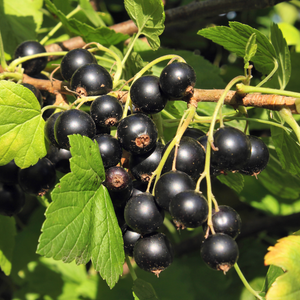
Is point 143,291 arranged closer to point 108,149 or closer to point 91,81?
point 108,149

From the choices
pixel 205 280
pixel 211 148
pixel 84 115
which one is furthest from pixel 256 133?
pixel 84 115

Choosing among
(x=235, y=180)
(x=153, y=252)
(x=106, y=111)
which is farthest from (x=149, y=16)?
(x=153, y=252)

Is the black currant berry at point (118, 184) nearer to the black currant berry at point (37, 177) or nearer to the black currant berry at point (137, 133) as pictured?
the black currant berry at point (137, 133)

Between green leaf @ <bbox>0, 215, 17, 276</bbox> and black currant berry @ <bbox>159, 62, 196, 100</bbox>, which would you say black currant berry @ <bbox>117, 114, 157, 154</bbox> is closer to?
black currant berry @ <bbox>159, 62, 196, 100</bbox>

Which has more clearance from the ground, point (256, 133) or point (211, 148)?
point (211, 148)

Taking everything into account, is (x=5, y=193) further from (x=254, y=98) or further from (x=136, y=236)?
(x=254, y=98)

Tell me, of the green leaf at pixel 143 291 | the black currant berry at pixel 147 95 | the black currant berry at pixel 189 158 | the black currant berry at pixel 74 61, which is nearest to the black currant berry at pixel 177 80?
the black currant berry at pixel 147 95
